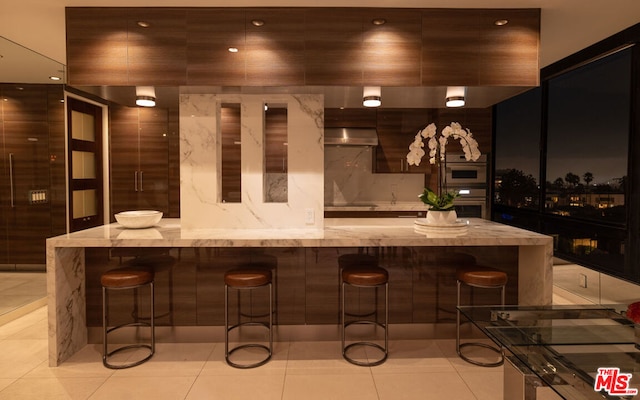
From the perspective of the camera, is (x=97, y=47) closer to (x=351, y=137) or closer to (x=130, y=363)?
(x=130, y=363)

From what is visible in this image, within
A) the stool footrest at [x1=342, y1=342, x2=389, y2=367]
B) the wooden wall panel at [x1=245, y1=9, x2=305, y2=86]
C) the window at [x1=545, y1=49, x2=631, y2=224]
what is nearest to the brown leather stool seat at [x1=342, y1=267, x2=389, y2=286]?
the stool footrest at [x1=342, y1=342, x2=389, y2=367]

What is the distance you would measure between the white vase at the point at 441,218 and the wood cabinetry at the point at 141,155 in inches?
159

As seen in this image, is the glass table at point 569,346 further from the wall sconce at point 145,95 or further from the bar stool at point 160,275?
the wall sconce at point 145,95

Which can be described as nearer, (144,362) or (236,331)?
(144,362)

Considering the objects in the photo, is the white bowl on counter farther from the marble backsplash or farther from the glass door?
the marble backsplash

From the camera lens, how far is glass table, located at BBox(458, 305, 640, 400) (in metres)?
1.16

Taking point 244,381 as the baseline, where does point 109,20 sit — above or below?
above

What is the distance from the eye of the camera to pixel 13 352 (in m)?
3.22

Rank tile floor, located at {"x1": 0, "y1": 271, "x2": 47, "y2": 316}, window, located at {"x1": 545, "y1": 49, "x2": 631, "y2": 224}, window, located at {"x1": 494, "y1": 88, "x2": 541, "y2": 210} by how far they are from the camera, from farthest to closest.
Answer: window, located at {"x1": 494, "y1": 88, "x2": 541, "y2": 210} < tile floor, located at {"x1": 0, "y1": 271, "x2": 47, "y2": 316} < window, located at {"x1": 545, "y1": 49, "x2": 631, "y2": 224}

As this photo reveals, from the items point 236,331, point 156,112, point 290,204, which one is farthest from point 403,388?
point 156,112

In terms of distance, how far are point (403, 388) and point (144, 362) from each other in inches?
76.1

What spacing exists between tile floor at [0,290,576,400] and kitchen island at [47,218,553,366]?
240 millimetres

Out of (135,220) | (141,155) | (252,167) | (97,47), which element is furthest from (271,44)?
(141,155)

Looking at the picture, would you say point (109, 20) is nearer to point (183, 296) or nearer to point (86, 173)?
point (183, 296)
